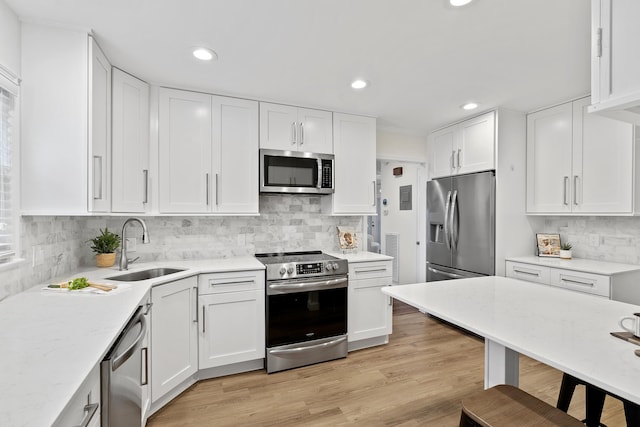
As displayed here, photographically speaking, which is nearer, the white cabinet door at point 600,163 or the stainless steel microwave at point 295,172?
the white cabinet door at point 600,163

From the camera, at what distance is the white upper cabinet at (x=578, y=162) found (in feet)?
8.70

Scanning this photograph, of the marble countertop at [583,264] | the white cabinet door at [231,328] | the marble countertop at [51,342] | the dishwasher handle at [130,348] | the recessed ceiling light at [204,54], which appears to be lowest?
the white cabinet door at [231,328]

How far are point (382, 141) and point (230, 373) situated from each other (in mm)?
3061

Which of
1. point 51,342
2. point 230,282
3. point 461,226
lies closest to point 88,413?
point 51,342

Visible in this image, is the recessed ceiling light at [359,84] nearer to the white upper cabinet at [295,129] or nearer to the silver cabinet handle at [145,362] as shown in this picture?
the white upper cabinet at [295,129]

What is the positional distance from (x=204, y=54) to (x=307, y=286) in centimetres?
193

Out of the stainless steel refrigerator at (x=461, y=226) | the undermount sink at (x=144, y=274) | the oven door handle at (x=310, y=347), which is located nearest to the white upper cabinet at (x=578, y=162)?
the stainless steel refrigerator at (x=461, y=226)

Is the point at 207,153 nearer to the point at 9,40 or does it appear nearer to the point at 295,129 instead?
the point at 295,129

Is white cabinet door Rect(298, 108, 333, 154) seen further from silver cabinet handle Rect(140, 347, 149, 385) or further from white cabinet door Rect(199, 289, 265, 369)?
silver cabinet handle Rect(140, 347, 149, 385)

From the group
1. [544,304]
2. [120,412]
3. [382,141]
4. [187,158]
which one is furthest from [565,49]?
[120,412]

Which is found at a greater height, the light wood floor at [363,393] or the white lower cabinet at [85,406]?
the white lower cabinet at [85,406]

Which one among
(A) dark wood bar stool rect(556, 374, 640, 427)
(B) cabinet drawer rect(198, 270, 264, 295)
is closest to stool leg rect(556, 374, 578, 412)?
(A) dark wood bar stool rect(556, 374, 640, 427)

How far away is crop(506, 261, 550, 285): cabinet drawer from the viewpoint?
113 inches

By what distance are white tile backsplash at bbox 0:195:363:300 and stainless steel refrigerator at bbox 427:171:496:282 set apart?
3.35 ft
